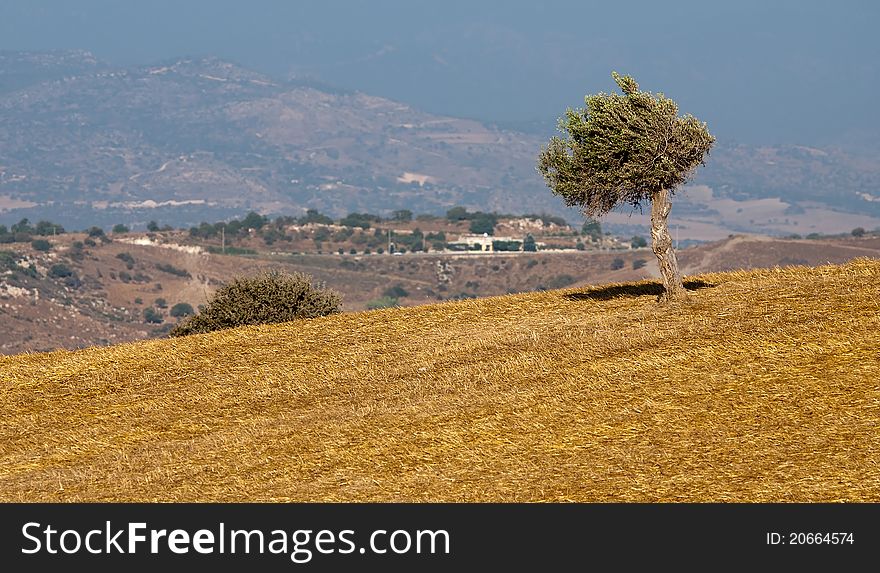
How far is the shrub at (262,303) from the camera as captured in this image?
39562mm

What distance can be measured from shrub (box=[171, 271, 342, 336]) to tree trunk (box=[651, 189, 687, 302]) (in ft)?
36.0

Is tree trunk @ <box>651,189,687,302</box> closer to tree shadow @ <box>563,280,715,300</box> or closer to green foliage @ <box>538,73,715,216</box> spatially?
green foliage @ <box>538,73,715,216</box>

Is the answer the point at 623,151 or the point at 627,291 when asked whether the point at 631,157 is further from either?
the point at 627,291

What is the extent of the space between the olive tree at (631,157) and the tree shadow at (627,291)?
11.3 feet

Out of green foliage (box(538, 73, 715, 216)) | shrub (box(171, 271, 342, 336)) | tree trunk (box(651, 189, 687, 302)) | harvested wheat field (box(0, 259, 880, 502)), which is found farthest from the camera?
shrub (box(171, 271, 342, 336))

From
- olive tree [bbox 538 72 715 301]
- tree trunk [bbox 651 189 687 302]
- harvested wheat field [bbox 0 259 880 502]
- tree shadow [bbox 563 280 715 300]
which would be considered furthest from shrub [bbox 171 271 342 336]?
tree trunk [bbox 651 189 687 302]

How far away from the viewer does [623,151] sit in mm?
32531

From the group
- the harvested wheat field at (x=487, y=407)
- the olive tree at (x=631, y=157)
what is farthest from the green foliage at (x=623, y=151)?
the harvested wheat field at (x=487, y=407)

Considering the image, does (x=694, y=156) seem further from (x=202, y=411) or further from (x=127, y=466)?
(x=127, y=466)

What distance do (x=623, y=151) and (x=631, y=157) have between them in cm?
41

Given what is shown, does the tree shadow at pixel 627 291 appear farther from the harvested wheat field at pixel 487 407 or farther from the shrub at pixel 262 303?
the shrub at pixel 262 303

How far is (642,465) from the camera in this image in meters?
19.5

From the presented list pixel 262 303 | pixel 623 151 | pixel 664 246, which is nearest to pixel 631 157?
pixel 623 151

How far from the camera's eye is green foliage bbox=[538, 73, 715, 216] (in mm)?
32156
